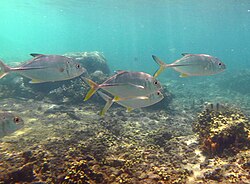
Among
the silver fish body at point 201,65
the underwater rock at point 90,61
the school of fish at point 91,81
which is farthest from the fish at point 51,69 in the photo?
the underwater rock at point 90,61

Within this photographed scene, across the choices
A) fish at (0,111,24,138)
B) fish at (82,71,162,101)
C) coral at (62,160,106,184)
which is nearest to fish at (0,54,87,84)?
fish at (82,71,162,101)

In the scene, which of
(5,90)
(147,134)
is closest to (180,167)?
(147,134)

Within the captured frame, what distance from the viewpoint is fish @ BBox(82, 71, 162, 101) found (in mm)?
4359

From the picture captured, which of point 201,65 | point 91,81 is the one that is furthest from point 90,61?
point 91,81

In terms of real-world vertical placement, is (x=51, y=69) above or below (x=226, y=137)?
above

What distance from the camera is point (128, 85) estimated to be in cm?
436

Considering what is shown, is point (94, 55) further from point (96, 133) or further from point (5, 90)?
point (96, 133)

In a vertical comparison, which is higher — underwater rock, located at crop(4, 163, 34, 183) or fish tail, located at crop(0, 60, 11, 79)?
fish tail, located at crop(0, 60, 11, 79)

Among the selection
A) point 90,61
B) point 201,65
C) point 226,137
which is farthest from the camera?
point 90,61

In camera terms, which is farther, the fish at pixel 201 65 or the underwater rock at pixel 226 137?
the underwater rock at pixel 226 137

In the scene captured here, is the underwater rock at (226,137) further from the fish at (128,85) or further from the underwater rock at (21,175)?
the underwater rock at (21,175)

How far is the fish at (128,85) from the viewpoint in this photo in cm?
436

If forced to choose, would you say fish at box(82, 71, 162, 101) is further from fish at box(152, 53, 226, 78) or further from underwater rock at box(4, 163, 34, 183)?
underwater rock at box(4, 163, 34, 183)

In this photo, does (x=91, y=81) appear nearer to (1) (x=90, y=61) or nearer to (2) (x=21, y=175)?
(2) (x=21, y=175)
